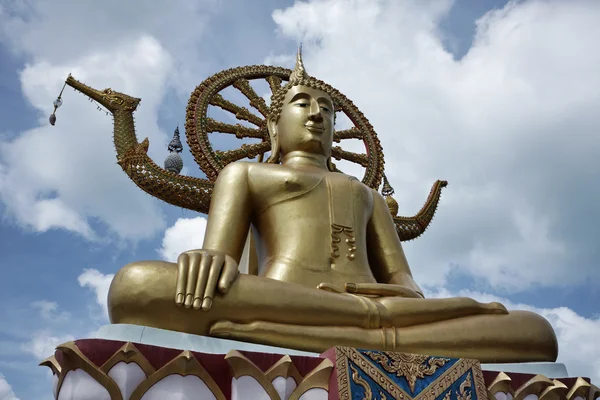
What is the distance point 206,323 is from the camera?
10.0ft

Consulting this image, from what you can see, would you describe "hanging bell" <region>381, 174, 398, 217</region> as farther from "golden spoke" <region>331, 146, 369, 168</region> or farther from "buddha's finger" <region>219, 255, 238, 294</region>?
"buddha's finger" <region>219, 255, 238, 294</region>

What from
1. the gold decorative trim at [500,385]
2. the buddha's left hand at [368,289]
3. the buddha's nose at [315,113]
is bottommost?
the gold decorative trim at [500,385]

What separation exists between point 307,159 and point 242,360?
7.92ft

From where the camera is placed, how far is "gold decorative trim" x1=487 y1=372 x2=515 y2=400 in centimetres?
297

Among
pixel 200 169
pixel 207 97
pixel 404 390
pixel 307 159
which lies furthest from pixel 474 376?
pixel 207 97

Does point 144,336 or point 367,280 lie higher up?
point 367,280

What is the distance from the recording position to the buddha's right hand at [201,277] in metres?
2.99

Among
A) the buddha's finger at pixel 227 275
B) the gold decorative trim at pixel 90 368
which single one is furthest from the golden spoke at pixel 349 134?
the gold decorative trim at pixel 90 368

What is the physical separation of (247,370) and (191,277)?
0.64 metres

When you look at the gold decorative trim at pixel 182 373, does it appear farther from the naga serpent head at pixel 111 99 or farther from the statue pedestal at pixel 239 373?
the naga serpent head at pixel 111 99

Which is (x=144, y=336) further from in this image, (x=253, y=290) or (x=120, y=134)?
(x=120, y=134)

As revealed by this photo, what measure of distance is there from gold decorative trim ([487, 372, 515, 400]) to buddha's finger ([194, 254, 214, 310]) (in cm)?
147

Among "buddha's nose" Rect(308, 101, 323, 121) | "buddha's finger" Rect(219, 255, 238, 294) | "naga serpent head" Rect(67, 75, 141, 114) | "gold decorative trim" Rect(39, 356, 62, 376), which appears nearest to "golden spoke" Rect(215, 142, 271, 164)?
"naga serpent head" Rect(67, 75, 141, 114)

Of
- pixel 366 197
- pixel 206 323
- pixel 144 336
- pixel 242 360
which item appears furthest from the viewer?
pixel 366 197
